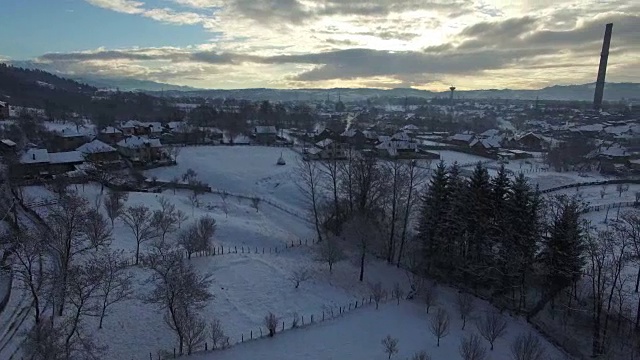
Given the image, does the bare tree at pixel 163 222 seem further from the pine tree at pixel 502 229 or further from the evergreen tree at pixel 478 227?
the pine tree at pixel 502 229

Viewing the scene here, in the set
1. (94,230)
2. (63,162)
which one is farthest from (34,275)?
(63,162)

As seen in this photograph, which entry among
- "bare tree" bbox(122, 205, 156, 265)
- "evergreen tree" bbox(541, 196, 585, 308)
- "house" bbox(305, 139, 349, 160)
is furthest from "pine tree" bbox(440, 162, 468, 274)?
"house" bbox(305, 139, 349, 160)

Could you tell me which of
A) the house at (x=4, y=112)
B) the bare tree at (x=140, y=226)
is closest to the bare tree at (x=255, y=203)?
the bare tree at (x=140, y=226)

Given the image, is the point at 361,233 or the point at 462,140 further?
the point at 462,140

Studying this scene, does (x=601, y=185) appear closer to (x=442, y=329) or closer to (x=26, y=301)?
(x=442, y=329)

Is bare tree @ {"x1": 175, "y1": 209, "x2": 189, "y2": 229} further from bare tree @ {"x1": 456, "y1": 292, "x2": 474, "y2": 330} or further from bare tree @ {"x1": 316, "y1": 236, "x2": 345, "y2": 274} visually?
bare tree @ {"x1": 456, "y1": 292, "x2": 474, "y2": 330}

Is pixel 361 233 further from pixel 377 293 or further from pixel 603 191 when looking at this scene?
pixel 603 191

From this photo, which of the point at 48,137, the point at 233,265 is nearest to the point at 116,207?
the point at 233,265
